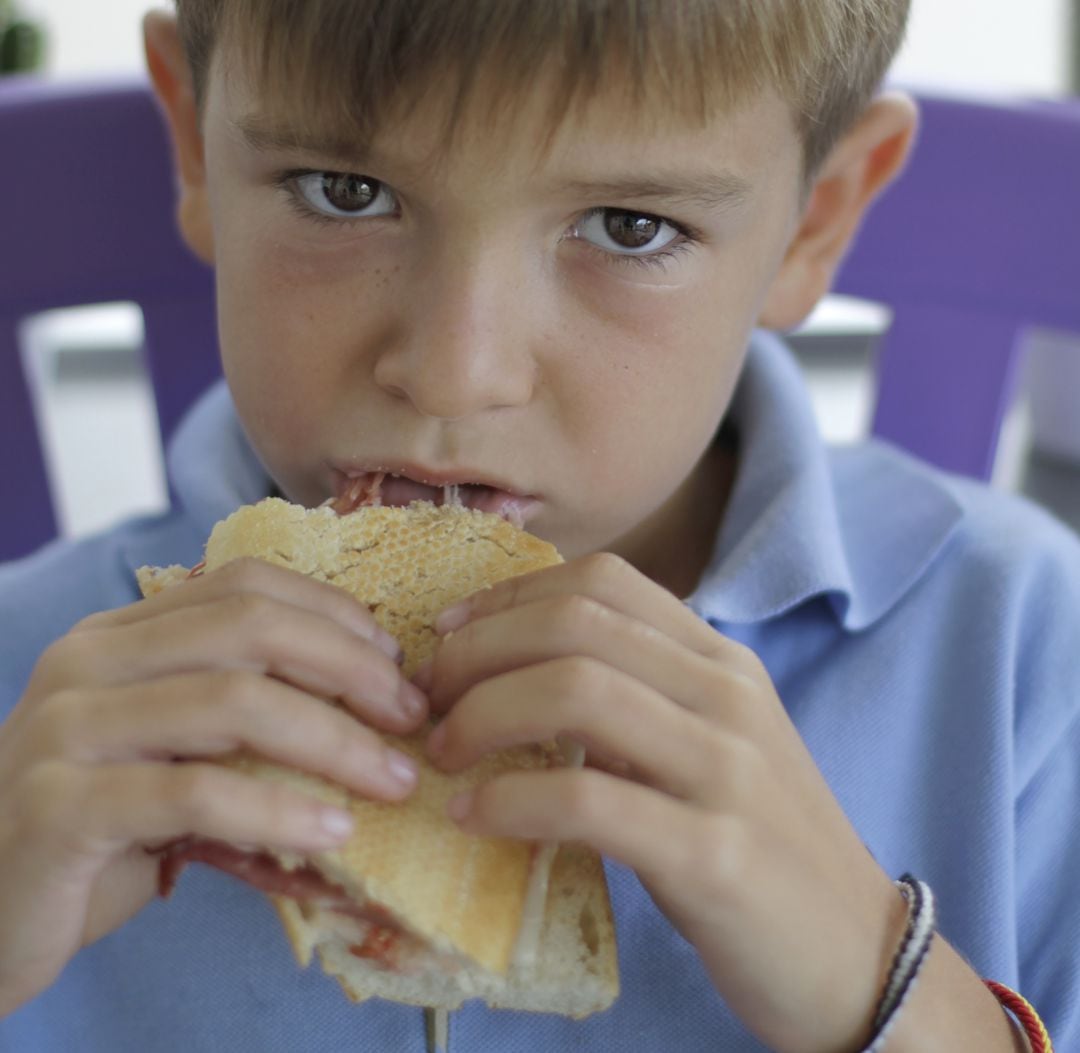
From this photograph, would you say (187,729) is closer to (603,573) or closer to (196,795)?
(196,795)

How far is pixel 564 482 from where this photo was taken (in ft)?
2.86

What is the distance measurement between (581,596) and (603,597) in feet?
0.05

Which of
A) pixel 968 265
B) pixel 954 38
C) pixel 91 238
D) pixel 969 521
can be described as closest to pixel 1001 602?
pixel 969 521

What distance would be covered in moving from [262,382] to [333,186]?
0.40ft

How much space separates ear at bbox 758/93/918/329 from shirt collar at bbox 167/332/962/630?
0.26 ft

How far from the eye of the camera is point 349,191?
84cm

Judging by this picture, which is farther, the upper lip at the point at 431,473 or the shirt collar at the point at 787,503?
the shirt collar at the point at 787,503

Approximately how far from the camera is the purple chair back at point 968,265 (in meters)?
1.18

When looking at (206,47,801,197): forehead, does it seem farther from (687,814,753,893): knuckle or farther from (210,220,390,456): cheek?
(687,814,753,893): knuckle

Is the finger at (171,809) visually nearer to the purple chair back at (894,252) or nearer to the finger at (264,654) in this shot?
the finger at (264,654)

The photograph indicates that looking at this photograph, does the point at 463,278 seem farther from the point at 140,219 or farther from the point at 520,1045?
the point at 140,219

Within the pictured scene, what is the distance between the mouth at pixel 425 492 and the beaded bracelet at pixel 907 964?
307mm

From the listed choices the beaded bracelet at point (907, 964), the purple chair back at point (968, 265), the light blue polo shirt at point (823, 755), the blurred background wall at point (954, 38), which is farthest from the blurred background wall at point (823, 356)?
the beaded bracelet at point (907, 964)

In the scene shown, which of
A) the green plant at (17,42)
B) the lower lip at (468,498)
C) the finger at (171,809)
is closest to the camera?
the finger at (171,809)
